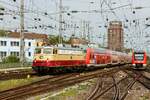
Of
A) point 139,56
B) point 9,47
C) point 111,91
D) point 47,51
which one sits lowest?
point 111,91

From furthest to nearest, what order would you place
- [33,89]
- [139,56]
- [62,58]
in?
[139,56] < [62,58] < [33,89]

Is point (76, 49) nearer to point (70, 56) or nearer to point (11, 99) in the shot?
point (70, 56)

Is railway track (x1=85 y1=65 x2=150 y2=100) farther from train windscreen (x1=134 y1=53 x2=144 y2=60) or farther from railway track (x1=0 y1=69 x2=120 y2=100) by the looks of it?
train windscreen (x1=134 y1=53 x2=144 y2=60)

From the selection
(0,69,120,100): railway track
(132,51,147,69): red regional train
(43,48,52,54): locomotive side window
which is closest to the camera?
(0,69,120,100): railway track

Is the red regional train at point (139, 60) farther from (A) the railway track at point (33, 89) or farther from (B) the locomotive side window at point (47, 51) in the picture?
(A) the railway track at point (33, 89)

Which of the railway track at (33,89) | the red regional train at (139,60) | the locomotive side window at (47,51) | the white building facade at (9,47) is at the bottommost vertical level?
the railway track at (33,89)

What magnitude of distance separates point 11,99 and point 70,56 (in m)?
26.5

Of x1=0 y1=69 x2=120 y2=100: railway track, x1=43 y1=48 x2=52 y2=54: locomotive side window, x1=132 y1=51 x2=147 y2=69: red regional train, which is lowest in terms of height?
x1=0 y1=69 x2=120 y2=100: railway track

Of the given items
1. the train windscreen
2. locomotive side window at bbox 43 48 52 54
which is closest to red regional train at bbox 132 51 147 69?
the train windscreen

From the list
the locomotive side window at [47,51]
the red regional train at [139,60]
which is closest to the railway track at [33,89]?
the locomotive side window at [47,51]

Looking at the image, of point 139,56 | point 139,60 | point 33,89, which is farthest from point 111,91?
point 139,56

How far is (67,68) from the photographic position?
1722 inches

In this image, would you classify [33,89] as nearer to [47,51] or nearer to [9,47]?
[47,51]

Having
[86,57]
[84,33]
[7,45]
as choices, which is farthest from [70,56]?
[7,45]
